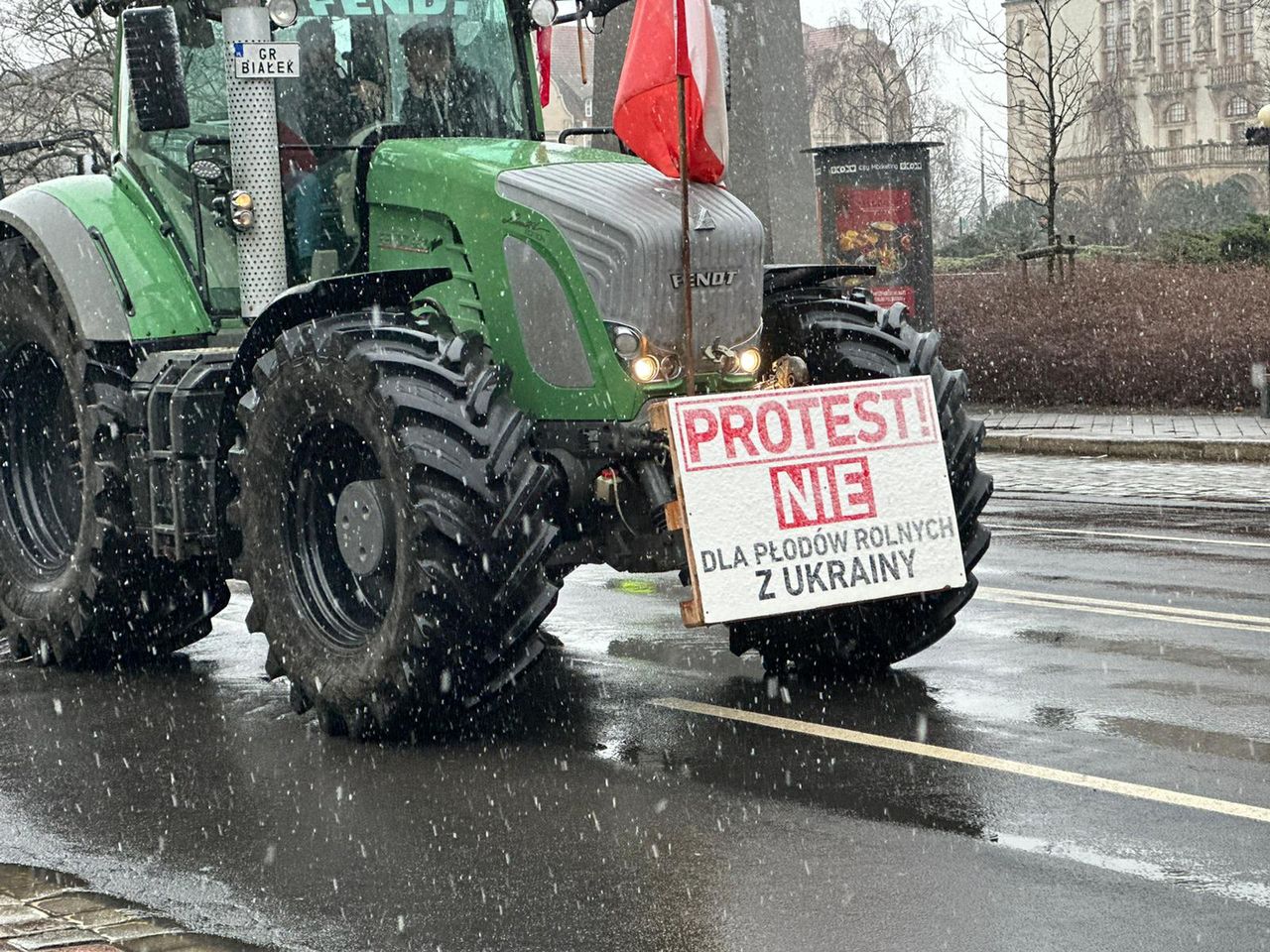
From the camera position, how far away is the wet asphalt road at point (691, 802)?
5.12 meters

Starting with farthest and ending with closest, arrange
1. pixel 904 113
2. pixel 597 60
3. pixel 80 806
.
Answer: pixel 904 113 → pixel 597 60 → pixel 80 806

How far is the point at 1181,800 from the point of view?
19.9 feet

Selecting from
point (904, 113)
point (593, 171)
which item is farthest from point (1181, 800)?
point (904, 113)

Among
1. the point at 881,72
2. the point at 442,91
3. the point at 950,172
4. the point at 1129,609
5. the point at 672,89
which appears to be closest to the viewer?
the point at 672,89

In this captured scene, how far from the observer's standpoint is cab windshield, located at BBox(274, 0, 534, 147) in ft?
26.8

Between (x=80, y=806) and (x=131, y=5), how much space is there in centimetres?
366

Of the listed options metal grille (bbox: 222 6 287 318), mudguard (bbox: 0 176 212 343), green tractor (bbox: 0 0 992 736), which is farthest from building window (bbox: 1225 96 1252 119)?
metal grille (bbox: 222 6 287 318)

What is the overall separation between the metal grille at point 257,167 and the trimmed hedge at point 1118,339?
16.3 meters

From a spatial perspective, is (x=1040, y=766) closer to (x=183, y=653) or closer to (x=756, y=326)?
(x=756, y=326)

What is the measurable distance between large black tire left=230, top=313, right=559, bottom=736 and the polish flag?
1.11 metres

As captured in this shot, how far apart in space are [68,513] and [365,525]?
283 centimetres

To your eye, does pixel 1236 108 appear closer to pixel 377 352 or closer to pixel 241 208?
pixel 241 208

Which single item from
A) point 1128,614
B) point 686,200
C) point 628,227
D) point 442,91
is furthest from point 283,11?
point 1128,614

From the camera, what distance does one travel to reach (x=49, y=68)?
31719mm
